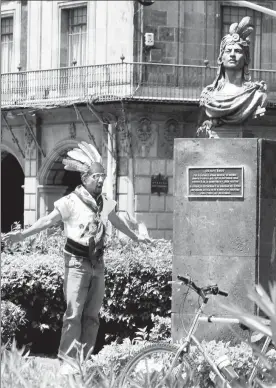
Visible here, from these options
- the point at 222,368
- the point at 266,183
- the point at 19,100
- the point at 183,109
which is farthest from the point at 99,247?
the point at 19,100

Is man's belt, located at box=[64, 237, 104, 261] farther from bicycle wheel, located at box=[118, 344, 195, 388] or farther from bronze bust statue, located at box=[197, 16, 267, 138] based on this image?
bicycle wheel, located at box=[118, 344, 195, 388]

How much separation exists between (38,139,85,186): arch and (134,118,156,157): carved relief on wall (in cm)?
244

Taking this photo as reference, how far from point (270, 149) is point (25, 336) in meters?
4.58

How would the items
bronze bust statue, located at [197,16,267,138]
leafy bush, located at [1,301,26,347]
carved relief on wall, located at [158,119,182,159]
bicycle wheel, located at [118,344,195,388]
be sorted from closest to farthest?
bicycle wheel, located at [118,344,195,388], bronze bust statue, located at [197,16,267,138], leafy bush, located at [1,301,26,347], carved relief on wall, located at [158,119,182,159]

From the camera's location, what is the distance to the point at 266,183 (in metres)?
12.1

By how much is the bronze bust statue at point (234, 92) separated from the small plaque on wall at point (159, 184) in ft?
71.9

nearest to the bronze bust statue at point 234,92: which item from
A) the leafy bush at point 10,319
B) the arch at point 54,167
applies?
the leafy bush at point 10,319

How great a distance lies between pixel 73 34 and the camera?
37594 mm

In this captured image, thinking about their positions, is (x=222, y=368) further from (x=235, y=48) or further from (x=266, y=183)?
(x=235, y=48)

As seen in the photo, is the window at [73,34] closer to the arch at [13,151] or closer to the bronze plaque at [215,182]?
the arch at [13,151]

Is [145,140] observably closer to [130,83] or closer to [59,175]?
[130,83]

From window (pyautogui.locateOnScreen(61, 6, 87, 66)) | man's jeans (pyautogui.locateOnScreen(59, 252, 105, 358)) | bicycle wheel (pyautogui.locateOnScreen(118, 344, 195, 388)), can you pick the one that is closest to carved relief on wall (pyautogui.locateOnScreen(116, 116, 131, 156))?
window (pyautogui.locateOnScreen(61, 6, 87, 66))

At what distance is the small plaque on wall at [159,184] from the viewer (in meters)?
35.0

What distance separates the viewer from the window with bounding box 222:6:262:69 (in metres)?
36.5
